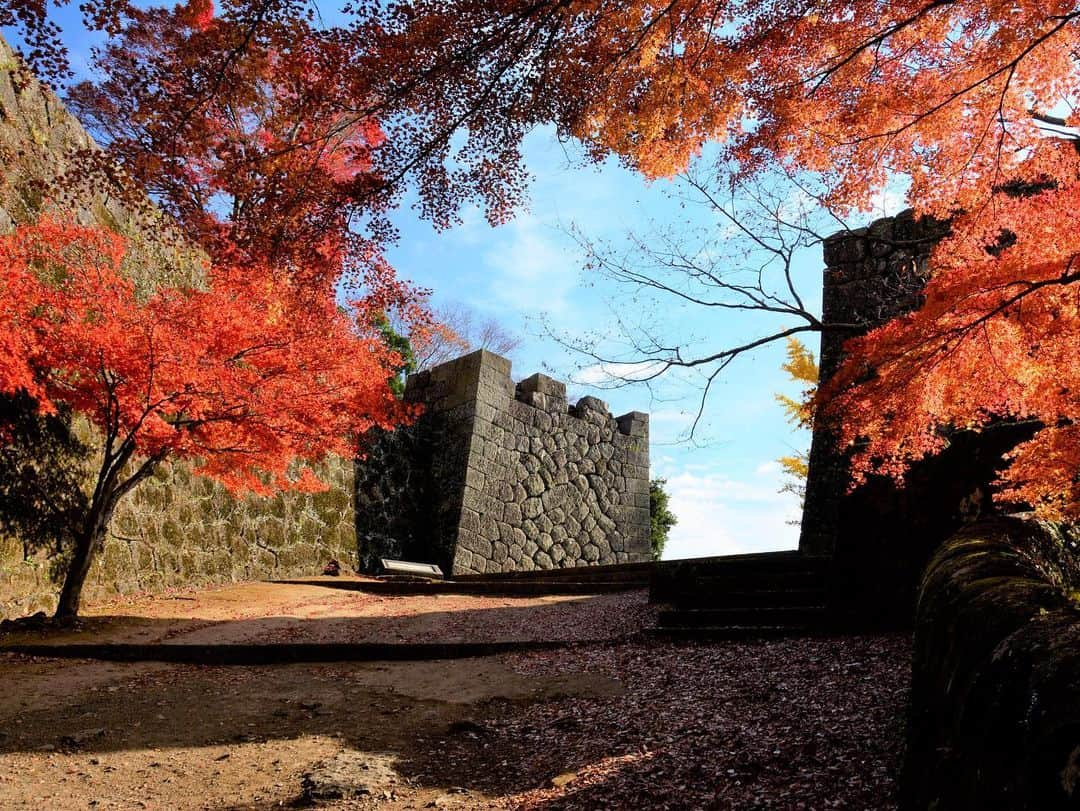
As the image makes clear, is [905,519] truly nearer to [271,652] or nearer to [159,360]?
[271,652]

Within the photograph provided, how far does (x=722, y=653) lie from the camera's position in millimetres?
5094

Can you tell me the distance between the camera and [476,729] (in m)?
3.68

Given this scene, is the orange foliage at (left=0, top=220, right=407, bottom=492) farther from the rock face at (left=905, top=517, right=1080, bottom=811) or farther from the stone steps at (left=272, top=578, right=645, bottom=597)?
the rock face at (left=905, top=517, right=1080, bottom=811)

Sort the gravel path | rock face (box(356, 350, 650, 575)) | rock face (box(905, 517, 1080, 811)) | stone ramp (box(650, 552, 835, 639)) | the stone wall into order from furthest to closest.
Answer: rock face (box(356, 350, 650, 575)) < the stone wall < stone ramp (box(650, 552, 835, 639)) < the gravel path < rock face (box(905, 517, 1080, 811))

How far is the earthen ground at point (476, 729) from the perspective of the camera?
2.81 m

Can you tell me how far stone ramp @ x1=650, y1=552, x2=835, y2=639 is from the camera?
5.64m

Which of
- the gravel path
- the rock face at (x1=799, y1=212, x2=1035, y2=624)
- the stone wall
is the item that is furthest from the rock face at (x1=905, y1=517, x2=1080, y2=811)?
the stone wall

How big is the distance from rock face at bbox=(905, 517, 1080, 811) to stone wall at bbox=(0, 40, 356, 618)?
6.24 m

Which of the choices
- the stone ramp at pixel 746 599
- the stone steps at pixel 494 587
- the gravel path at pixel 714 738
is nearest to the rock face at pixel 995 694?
the gravel path at pixel 714 738

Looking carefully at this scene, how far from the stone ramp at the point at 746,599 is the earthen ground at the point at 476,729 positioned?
0.29 metres

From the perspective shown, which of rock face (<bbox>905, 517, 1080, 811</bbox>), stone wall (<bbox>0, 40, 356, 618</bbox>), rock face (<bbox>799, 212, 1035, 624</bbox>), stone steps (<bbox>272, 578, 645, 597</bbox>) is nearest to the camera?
rock face (<bbox>905, 517, 1080, 811</bbox>)

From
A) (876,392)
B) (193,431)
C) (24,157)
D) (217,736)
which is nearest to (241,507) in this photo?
(193,431)

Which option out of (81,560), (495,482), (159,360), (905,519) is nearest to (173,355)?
(159,360)

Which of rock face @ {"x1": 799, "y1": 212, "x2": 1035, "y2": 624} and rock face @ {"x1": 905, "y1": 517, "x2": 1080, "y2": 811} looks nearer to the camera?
rock face @ {"x1": 905, "y1": 517, "x2": 1080, "y2": 811}
